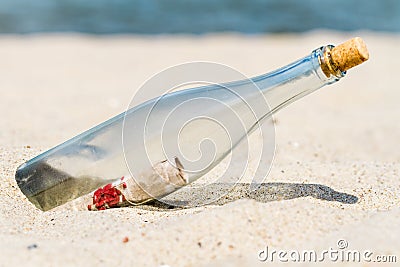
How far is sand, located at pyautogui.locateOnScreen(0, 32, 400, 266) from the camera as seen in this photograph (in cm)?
151

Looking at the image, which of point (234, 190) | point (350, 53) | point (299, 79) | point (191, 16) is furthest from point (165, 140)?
point (191, 16)

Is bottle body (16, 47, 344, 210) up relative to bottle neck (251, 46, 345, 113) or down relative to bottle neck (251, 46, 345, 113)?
down

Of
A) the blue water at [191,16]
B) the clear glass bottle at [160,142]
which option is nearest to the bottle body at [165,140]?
the clear glass bottle at [160,142]

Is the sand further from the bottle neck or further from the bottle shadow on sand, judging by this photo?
the bottle neck

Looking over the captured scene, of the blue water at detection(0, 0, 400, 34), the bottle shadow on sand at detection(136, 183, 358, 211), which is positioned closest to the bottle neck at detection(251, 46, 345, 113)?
the bottle shadow on sand at detection(136, 183, 358, 211)

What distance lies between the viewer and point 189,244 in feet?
4.98

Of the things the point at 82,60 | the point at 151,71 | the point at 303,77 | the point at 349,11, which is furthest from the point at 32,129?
the point at 349,11

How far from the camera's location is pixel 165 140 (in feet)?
5.98

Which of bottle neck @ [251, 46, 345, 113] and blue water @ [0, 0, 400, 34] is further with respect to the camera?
blue water @ [0, 0, 400, 34]

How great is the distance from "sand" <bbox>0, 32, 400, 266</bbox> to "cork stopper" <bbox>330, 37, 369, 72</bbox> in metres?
0.44

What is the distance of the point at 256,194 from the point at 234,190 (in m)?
0.10

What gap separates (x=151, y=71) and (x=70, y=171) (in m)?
3.27

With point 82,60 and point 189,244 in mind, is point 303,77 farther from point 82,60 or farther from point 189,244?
point 82,60

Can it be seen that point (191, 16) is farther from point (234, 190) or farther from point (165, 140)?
point (165, 140)
